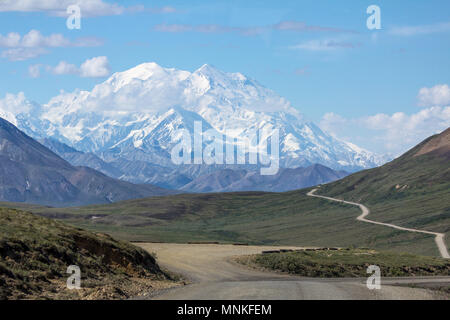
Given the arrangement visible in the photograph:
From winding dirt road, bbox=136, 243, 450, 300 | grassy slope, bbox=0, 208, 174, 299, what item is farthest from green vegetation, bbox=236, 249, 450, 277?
grassy slope, bbox=0, 208, 174, 299

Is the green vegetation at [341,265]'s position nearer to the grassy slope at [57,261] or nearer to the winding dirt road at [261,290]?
the winding dirt road at [261,290]

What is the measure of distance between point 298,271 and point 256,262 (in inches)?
189

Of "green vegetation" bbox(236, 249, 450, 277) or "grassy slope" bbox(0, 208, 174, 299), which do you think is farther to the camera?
"green vegetation" bbox(236, 249, 450, 277)

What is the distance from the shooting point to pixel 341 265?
67.8 m

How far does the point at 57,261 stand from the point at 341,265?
36.8 meters

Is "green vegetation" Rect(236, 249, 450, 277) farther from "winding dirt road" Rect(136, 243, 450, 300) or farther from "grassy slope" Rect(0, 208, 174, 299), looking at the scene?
"grassy slope" Rect(0, 208, 174, 299)

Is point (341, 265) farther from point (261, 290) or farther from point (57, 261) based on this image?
point (57, 261)

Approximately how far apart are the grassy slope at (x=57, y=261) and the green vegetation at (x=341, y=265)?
16.2 metres

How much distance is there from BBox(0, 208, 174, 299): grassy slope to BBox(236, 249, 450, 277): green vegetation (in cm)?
1619

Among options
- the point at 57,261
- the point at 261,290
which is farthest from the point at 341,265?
the point at 57,261

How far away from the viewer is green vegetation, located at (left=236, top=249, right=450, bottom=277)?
63.9 meters

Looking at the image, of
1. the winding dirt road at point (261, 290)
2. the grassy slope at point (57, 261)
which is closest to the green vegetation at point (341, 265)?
the winding dirt road at point (261, 290)
